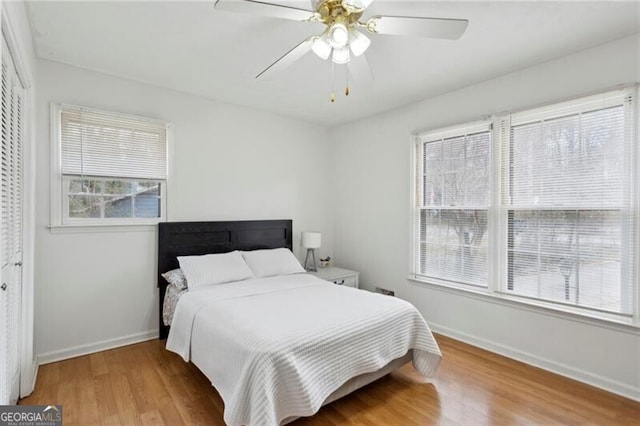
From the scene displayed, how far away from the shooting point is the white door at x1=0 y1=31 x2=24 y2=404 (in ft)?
5.50

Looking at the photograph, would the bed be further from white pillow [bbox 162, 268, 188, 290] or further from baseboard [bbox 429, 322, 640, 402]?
baseboard [bbox 429, 322, 640, 402]

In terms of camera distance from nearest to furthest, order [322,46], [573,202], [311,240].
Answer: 1. [322,46]
2. [573,202]
3. [311,240]

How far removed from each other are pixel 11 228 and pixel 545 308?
380 centimetres

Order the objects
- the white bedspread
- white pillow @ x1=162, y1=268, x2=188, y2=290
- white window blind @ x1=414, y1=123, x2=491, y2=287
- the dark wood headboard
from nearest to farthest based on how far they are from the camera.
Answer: the white bedspread, white pillow @ x1=162, y1=268, x2=188, y2=290, white window blind @ x1=414, y1=123, x2=491, y2=287, the dark wood headboard

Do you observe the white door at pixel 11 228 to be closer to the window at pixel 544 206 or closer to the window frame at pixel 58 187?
the window frame at pixel 58 187

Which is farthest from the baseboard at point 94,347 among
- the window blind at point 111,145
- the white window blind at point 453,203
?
the white window blind at point 453,203

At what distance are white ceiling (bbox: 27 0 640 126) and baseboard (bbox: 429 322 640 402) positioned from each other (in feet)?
8.05

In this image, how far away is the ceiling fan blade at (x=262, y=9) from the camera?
60.5 inches

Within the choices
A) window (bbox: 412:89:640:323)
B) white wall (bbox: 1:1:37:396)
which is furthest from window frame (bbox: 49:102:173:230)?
window (bbox: 412:89:640:323)

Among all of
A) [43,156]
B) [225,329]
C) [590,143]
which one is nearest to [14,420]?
[225,329]

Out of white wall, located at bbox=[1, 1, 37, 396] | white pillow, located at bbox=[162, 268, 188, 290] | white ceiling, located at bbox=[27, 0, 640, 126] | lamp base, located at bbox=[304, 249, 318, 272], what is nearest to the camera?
white ceiling, located at bbox=[27, 0, 640, 126]

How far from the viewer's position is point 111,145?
301 cm

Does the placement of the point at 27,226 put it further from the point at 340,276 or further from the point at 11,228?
the point at 340,276

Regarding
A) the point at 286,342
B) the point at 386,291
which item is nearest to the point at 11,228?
the point at 286,342
